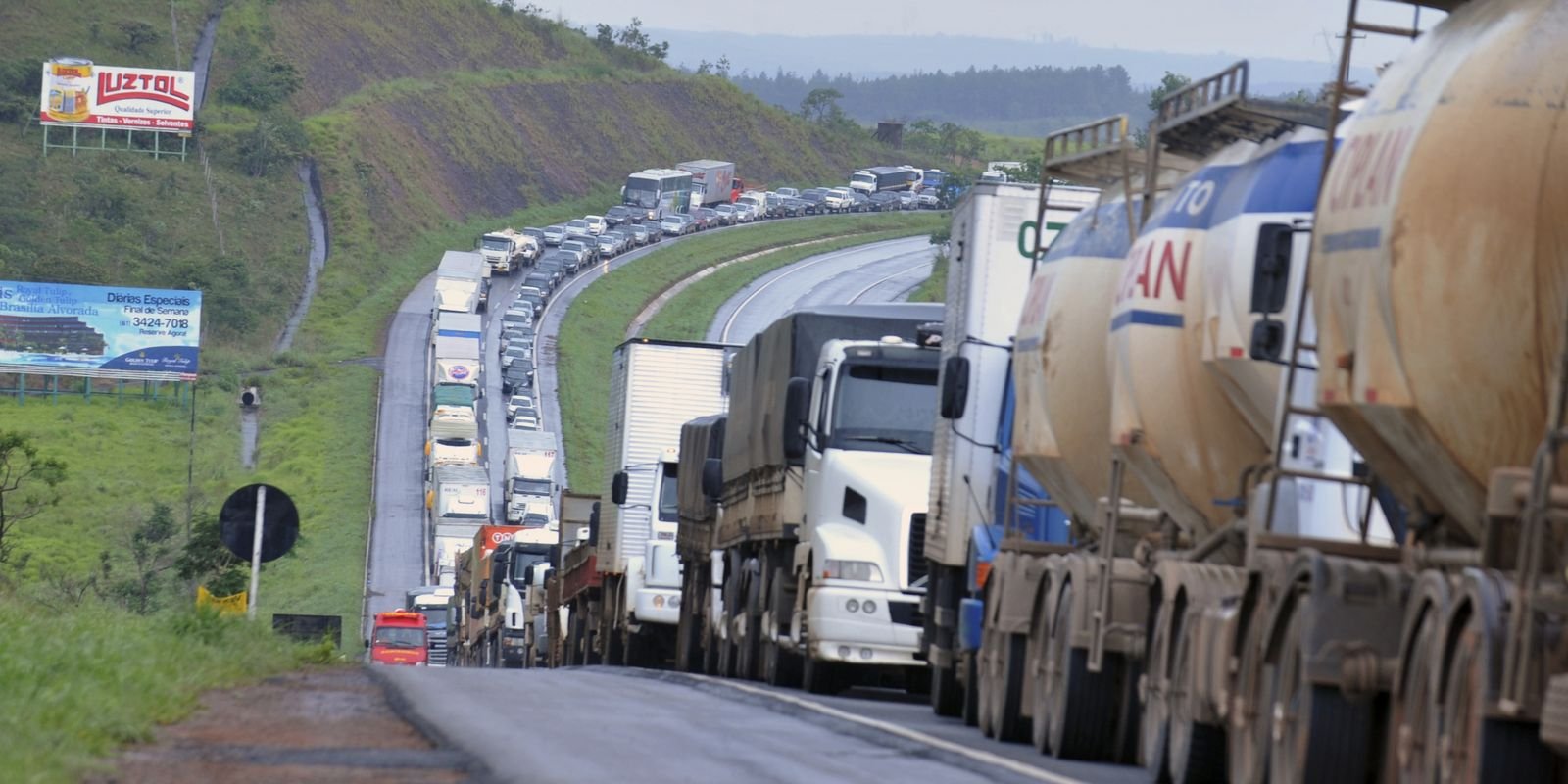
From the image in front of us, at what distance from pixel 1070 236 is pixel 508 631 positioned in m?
30.3

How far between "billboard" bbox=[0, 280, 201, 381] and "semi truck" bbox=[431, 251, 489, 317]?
49.5ft

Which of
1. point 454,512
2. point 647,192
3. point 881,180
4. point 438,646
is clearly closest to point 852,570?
point 438,646

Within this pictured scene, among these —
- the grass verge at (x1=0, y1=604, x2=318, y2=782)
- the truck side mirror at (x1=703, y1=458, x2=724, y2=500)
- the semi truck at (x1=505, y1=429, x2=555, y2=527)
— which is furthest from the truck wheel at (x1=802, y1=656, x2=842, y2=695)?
the semi truck at (x1=505, y1=429, x2=555, y2=527)

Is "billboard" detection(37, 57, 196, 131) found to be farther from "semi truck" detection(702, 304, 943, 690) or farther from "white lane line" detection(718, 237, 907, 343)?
"semi truck" detection(702, 304, 943, 690)

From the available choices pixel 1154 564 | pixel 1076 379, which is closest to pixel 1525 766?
pixel 1154 564

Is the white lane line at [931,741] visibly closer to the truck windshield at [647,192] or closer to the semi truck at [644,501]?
the semi truck at [644,501]

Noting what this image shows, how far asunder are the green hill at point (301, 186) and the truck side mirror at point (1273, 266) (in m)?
43.0

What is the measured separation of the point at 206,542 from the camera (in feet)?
146

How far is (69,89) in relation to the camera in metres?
124

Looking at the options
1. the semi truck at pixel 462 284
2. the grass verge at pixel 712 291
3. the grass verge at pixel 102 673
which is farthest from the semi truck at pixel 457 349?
the grass verge at pixel 102 673

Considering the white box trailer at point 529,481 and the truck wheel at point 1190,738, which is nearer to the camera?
the truck wheel at point 1190,738

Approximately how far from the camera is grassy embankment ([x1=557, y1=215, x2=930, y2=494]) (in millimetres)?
88688

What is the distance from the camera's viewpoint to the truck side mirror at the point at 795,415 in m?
22.0

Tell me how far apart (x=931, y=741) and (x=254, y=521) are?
10.1 metres
